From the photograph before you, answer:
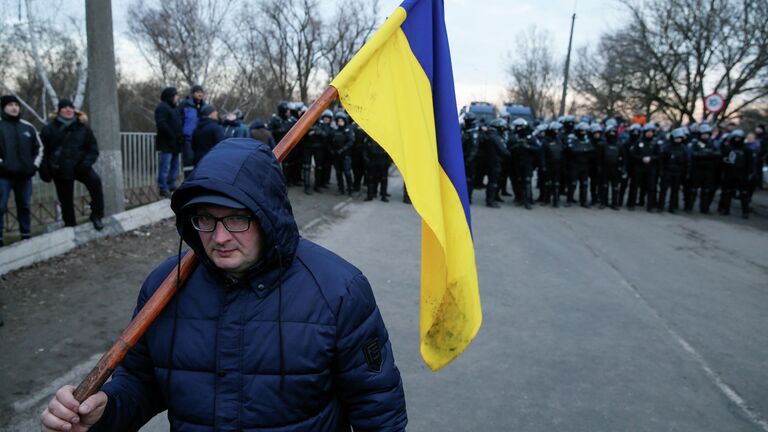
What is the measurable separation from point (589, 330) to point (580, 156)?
392 inches

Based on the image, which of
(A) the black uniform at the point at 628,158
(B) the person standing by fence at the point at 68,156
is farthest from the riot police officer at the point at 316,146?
(A) the black uniform at the point at 628,158

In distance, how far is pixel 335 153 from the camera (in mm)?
14773

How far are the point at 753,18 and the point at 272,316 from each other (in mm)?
26535

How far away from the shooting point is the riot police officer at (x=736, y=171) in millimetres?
14750

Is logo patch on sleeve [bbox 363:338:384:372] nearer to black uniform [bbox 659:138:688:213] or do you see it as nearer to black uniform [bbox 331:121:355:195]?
black uniform [bbox 331:121:355:195]

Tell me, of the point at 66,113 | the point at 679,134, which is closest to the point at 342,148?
the point at 66,113

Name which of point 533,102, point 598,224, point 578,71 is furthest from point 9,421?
point 533,102

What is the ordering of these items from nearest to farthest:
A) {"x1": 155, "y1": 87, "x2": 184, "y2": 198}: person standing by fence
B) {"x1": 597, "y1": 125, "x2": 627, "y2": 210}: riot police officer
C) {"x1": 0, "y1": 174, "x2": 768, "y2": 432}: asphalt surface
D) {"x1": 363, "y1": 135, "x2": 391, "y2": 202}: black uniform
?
1. {"x1": 0, "y1": 174, "x2": 768, "y2": 432}: asphalt surface
2. {"x1": 155, "y1": 87, "x2": 184, "y2": 198}: person standing by fence
3. {"x1": 363, "y1": 135, "x2": 391, "y2": 202}: black uniform
4. {"x1": 597, "y1": 125, "x2": 627, "y2": 210}: riot police officer

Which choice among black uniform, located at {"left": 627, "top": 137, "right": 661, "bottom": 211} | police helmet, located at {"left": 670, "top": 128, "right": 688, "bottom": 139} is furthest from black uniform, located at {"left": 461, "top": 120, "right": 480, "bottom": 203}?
police helmet, located at {"left": 670, "top": 128, "right": 688, "bottom": 139}

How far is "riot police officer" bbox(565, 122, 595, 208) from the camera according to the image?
48.9ft

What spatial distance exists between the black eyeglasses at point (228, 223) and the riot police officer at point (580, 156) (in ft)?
46.6

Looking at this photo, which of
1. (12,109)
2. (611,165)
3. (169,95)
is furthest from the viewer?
(611,165)

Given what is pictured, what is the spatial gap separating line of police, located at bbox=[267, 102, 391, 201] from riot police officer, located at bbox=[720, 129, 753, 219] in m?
8.98

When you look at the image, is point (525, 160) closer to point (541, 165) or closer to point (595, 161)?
point (541, 165)
